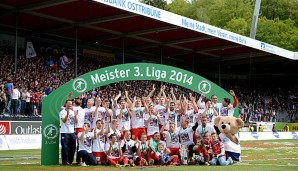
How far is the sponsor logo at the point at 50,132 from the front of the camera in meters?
15.9

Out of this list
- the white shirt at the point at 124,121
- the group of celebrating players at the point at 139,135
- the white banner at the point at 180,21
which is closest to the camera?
the group of celebrating players at the point at 139,135

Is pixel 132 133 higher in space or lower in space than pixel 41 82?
lower

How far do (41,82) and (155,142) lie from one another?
18.6 metres

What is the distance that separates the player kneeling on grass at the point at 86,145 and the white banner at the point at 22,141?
910 cm

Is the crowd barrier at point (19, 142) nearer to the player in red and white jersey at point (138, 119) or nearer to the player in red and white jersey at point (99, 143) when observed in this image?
the player in red and white jersey at point (138, 119)

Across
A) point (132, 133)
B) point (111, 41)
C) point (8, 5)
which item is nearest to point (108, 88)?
point (111, 41)

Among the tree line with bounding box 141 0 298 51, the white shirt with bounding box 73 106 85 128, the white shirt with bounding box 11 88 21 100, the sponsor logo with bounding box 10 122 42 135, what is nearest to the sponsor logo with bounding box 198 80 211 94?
the white shirt with bounding box 73 106 85 128

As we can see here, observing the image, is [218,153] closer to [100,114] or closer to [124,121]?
[124,121]

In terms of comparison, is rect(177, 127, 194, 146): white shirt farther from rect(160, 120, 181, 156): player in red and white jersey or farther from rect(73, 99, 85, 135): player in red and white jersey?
rect(73, 99, 85, 135): player in red and white jersey

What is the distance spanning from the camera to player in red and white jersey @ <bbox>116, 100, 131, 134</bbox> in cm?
1620

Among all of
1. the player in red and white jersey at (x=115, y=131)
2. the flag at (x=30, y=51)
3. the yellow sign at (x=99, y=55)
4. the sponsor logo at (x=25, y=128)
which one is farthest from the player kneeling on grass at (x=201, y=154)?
the yellow sign at (x=99, y=55)

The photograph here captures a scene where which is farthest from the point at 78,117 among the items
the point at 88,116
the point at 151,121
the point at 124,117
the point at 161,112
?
the point at 161,112

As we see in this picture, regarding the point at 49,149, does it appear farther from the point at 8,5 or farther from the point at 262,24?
the point at 262,24

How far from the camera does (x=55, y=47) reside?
40.1 metres
